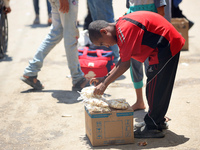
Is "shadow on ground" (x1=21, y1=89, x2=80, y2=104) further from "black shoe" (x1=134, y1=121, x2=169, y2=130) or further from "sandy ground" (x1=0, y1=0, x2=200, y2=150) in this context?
"black shoe" (x1=134, y1=121, x2=169, y2=130)

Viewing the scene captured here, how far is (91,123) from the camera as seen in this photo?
3.10 metres

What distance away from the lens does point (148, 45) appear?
306 cm

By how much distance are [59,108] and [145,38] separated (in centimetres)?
170

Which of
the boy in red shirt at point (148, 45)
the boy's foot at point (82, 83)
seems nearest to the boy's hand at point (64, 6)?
the boy's foot at point (82, 83)

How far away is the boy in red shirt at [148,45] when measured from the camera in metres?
2.96

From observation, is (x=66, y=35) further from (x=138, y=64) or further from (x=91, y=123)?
(x=91, y=123)

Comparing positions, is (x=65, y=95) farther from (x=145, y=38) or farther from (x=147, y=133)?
(x=145, y=38)

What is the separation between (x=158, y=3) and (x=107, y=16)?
64.1 inches

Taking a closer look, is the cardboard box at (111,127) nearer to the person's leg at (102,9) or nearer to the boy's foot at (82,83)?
the boy's foot at (82,83)

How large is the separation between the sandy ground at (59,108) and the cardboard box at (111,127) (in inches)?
3.1

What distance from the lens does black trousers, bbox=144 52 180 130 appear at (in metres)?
3.16

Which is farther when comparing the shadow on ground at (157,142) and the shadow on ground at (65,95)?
the shadow on ground at (65,95)

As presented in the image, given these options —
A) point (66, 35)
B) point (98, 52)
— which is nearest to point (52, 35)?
point (66, 35)

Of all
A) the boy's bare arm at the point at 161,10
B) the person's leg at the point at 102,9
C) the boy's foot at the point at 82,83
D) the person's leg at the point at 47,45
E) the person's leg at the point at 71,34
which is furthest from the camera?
the person's leg at the point at 102,9
